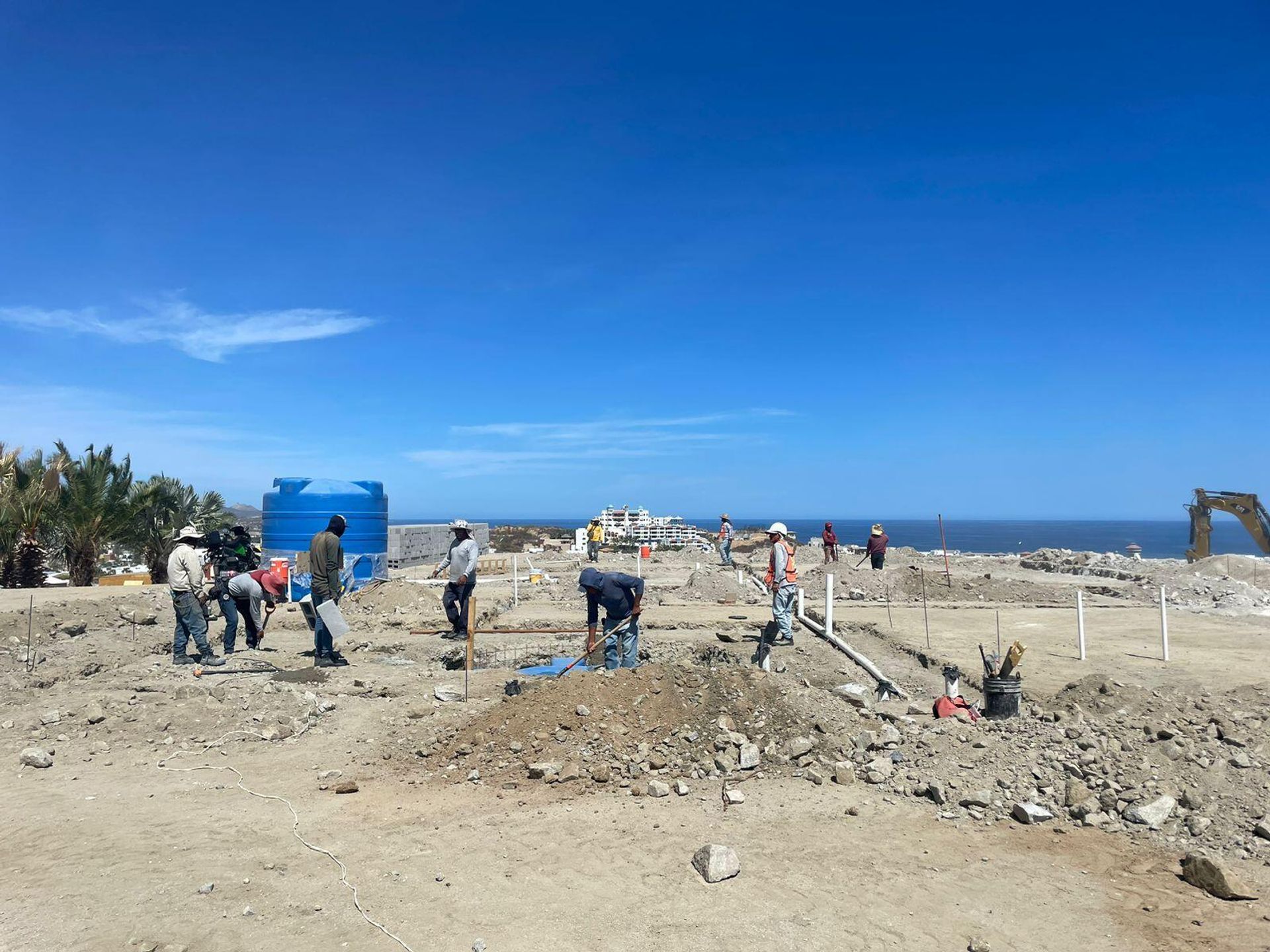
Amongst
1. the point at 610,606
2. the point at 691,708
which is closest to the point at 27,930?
the point at 691,708

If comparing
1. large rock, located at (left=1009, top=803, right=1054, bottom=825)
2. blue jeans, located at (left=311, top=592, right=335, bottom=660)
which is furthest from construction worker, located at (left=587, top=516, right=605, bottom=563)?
large rock, located at (left=1009, top=803, right=1054, bottom=825)

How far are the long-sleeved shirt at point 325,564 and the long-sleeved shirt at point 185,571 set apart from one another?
4.18 ft

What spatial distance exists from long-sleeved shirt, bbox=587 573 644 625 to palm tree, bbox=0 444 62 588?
16.8 meters

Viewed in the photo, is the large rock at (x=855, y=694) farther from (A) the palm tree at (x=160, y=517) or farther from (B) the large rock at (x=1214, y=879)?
(A) the palm tree at (x=160, y=517)

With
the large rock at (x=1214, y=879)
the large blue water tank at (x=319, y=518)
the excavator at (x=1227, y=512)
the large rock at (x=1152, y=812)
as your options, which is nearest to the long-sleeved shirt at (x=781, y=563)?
the large rock at (x=1152, y=812)

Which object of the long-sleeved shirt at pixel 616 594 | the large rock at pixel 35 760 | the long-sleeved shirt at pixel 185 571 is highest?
the long-sleeved shirt at pixel 185 571

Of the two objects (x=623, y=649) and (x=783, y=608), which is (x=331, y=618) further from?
(x=783, y=608)

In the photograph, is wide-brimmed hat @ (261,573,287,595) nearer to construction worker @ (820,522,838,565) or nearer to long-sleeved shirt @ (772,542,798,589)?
long-sleeved shirt @ (772,542,798,589)

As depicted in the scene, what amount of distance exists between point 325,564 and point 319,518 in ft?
32.6

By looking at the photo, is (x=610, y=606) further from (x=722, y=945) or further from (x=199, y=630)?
(x=722, y=945)

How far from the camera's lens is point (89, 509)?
1966 cm

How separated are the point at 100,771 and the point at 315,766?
169cm

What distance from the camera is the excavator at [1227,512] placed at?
106ft

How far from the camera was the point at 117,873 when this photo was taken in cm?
472
